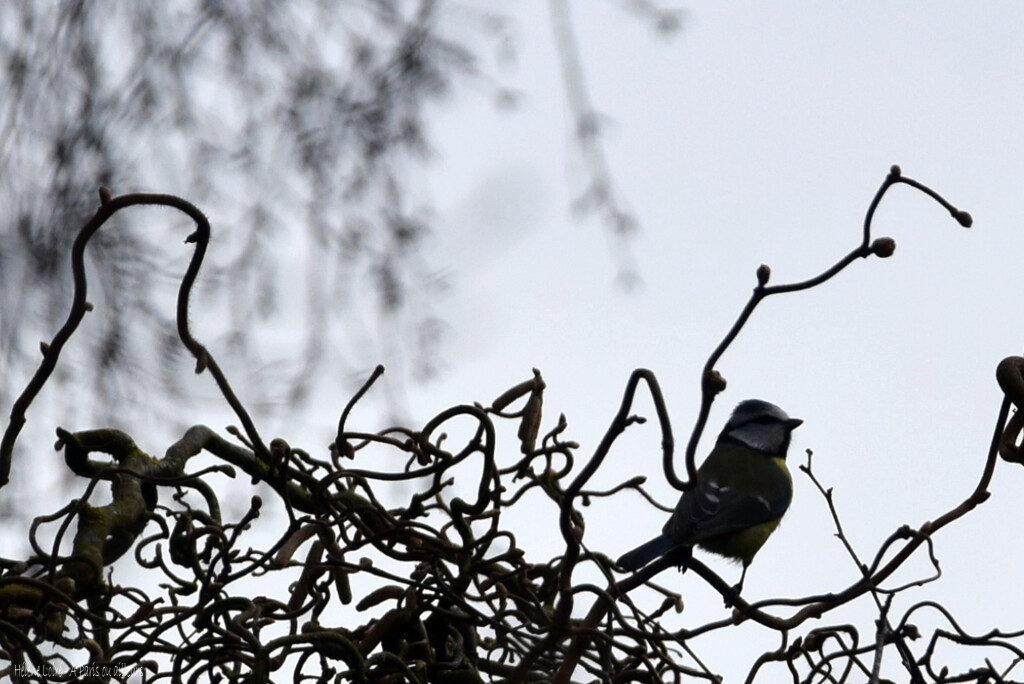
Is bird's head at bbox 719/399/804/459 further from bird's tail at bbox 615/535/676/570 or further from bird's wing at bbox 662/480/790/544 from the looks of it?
bird's tail at bbox 615/535/676/570

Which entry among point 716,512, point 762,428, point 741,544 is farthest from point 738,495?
point 762,428

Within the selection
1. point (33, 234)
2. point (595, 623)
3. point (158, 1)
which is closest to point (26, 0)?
point (158, 1)

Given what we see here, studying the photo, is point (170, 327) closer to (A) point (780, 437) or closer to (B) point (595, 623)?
(B) point (595, 623)

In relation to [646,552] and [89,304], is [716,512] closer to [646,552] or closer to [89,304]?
[646,552]

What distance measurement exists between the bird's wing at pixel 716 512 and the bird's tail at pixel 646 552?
0.02 metres

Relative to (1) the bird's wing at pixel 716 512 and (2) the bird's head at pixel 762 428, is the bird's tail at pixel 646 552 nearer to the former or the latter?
(1) the bird's wing at pixel 716 512

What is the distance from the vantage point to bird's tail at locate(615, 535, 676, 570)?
2.17 metres

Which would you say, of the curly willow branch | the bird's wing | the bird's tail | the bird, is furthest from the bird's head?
the curly willow branch

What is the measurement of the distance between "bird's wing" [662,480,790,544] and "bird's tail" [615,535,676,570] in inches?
0.7

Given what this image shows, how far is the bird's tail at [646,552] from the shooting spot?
2172 millimetres

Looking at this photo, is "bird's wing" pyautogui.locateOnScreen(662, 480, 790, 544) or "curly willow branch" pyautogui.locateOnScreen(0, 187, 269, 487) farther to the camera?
"bird's wing" pyautogui.locateOnScreen(662, 480, 790, 544)

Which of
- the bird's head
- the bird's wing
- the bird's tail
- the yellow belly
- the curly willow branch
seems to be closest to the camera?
the curly willow branch

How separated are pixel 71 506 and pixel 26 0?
0.98 meters

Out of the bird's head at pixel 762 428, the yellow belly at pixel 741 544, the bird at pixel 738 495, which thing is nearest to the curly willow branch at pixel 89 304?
the bird at pixel 738 495
